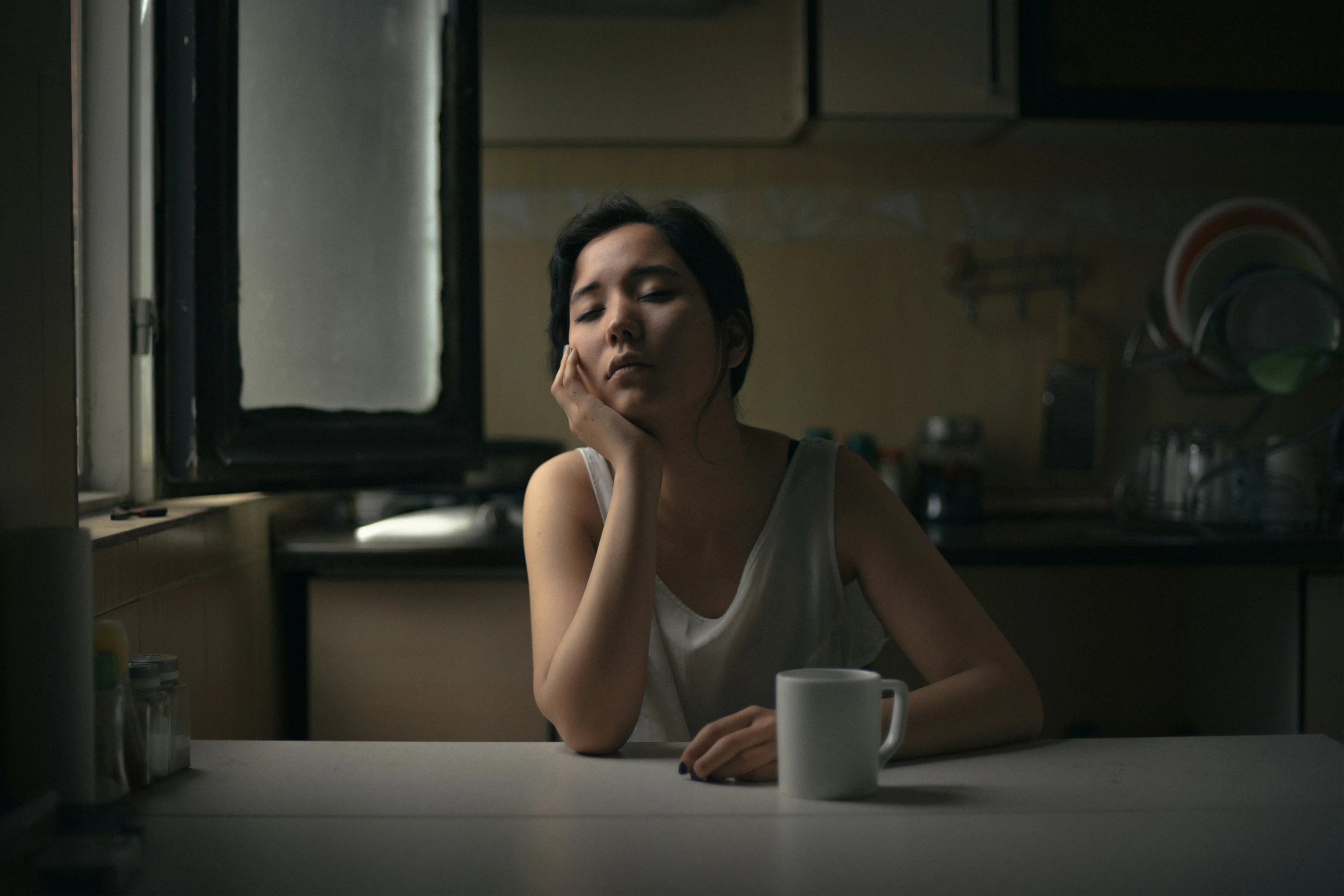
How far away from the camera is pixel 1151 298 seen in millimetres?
2533

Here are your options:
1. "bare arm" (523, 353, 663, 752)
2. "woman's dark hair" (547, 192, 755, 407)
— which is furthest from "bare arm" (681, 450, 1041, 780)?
"woman's dark hair" (547, 192, 755, 407)

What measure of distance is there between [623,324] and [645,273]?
0.08 m

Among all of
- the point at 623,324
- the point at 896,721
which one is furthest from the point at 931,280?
the point at 896,721

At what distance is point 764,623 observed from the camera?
126 cm

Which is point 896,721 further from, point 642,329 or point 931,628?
point 642,329

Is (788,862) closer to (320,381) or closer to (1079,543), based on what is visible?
(320,381)

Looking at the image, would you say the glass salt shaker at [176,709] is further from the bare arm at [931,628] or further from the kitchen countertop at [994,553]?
the kitchen countertop at [994,553]

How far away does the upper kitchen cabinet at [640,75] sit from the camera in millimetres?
2465

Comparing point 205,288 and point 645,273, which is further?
point 205,288

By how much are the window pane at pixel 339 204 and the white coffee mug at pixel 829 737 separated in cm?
107

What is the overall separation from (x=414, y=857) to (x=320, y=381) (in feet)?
3.93

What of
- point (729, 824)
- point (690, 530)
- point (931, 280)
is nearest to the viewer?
point (729, 824)

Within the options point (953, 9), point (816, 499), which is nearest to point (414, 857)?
point (816, 499)

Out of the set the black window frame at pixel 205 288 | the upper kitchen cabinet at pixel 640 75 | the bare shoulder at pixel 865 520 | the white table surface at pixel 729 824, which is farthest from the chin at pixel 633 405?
the upper kitchen cabinet at pixel 640 75
